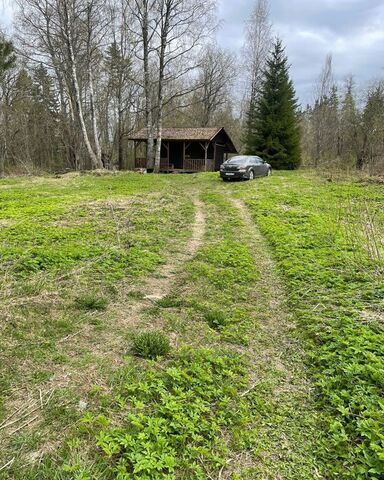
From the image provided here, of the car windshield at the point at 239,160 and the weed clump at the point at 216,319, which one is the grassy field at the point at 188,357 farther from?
the car windshield at the point at 239,160

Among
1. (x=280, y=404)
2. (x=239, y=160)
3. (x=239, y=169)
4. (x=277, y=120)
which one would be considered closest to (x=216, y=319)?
(x=280, y=404)

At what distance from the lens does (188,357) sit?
319 cm

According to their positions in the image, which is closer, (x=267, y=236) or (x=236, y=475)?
(x=236, y=475)

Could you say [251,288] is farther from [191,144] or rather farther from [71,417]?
[191,144]

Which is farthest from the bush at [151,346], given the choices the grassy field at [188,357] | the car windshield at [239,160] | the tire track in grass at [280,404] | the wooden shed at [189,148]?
the wooden shed at [189,148]

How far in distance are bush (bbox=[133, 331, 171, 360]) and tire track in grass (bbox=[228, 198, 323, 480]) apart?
89 centimetres

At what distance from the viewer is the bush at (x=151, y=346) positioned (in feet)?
10.5

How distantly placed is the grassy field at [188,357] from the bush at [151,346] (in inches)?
0.5

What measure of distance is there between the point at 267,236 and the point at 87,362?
17.8 ft

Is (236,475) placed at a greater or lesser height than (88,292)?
lesser

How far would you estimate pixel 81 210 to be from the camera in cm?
915

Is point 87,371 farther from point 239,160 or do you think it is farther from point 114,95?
point 114,95

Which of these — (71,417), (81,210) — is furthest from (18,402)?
(81,210)


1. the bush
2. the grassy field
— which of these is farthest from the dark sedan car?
the bush
